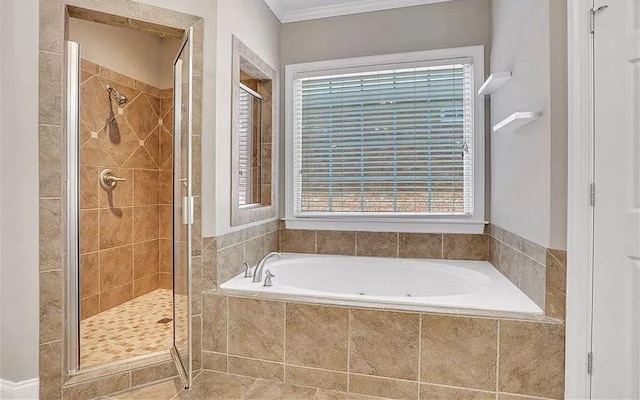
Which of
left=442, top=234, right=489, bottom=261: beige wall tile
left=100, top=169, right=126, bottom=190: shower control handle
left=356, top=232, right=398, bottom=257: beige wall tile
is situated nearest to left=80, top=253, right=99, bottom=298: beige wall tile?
left=100, top=169, right=126, bottom=190: shower control handle

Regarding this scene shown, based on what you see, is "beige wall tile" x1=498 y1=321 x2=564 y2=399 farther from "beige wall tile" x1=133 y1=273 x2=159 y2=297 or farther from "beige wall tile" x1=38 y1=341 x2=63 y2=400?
"beige wall tile" x1=133 y1=273 x2=159 y2=297

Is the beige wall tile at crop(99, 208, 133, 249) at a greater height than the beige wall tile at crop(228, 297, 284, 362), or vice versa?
the beige wall tile at crop(99, 208, 133, 249)

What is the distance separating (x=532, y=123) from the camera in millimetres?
1848

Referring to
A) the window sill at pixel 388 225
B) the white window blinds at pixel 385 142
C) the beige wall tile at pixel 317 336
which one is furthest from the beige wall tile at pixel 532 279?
the beige wall tile at pixel 317 336

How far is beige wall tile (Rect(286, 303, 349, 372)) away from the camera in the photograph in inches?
71.6

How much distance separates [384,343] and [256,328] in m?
0.71

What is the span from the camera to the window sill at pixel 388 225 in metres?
2.74

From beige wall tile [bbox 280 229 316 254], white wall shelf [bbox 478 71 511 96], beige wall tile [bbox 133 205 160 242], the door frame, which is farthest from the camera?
beige wall tile [bbox 133 205 160 242]

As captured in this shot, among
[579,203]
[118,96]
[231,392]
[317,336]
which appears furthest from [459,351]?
[118,96]

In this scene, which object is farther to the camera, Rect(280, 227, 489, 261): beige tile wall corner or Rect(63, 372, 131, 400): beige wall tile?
Rect(280, 227, 489, 261): beige tile wall corner

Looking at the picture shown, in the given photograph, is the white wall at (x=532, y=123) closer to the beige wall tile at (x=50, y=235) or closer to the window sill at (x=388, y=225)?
the window sill at (x=388, y=225)

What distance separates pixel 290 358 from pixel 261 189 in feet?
4.76
